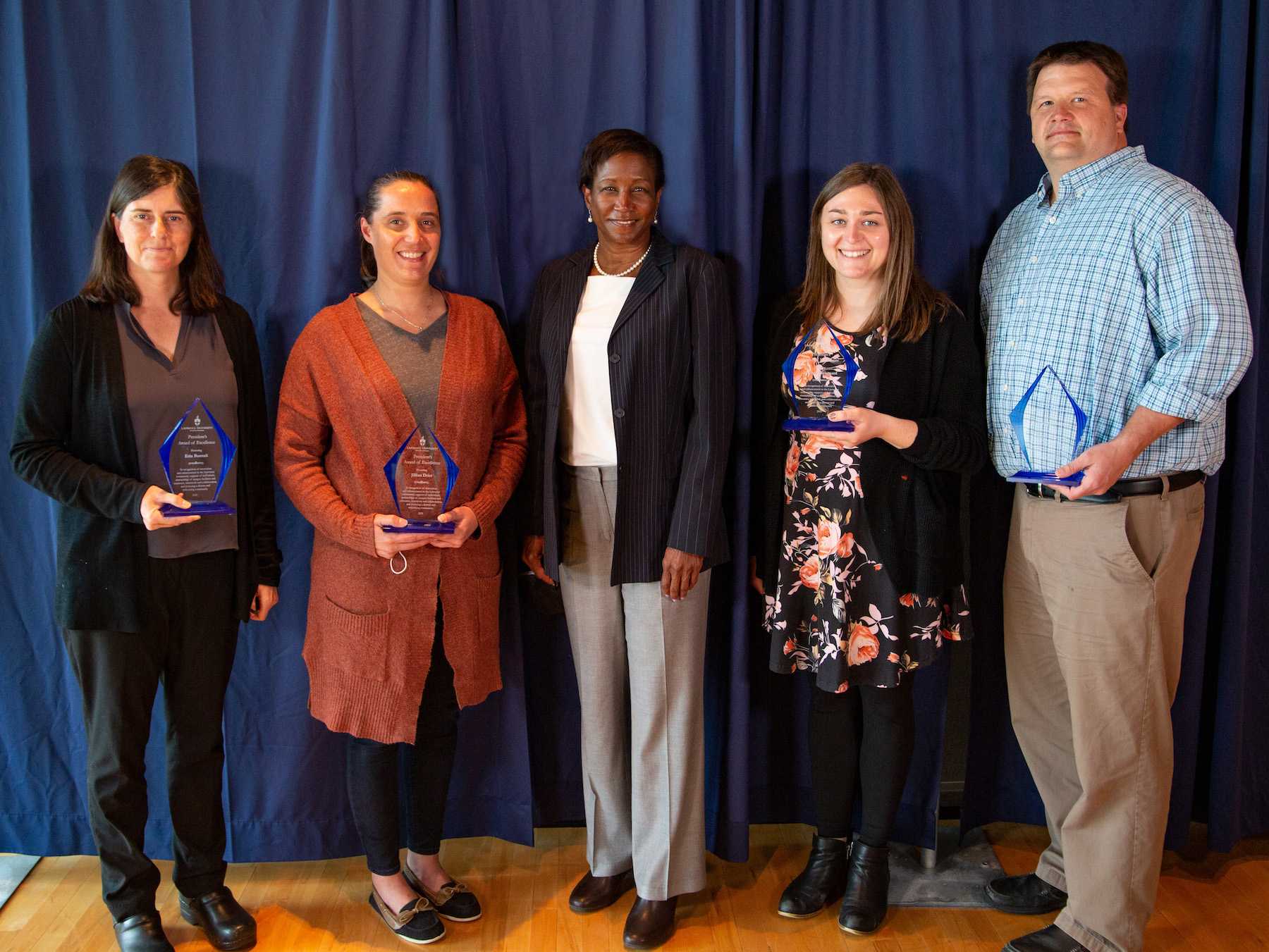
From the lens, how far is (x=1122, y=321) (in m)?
2.03

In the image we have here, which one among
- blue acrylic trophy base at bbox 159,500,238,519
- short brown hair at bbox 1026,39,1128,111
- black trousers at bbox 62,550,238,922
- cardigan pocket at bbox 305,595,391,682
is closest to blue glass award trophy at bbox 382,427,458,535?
cardigan pocket at bbox 305,595,391,682

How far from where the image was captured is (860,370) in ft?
6.91

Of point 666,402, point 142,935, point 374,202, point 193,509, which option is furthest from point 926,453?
point 142,935

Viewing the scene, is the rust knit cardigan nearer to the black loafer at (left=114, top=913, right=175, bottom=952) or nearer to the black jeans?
the black jeans

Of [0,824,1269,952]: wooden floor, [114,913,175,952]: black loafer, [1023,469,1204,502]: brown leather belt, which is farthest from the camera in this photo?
[0,824,1269,952]: wooden floor

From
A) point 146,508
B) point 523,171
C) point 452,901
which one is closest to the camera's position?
point 146,508

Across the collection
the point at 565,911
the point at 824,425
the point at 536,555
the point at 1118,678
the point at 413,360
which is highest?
A: the point at 413,360

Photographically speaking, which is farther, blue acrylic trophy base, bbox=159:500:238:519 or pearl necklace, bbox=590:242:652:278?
pearl necklace, bbox=590:242:652:278

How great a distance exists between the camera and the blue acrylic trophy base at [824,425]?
1995 mm

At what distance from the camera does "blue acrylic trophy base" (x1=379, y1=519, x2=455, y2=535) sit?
2.03m

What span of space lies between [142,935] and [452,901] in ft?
2.17

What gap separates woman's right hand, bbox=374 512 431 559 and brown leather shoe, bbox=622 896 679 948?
966 mm

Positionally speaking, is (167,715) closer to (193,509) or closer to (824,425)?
(193,509)

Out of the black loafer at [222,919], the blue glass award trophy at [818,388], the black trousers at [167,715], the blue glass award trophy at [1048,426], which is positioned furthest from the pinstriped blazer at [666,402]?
the black loafer at [222,919]
